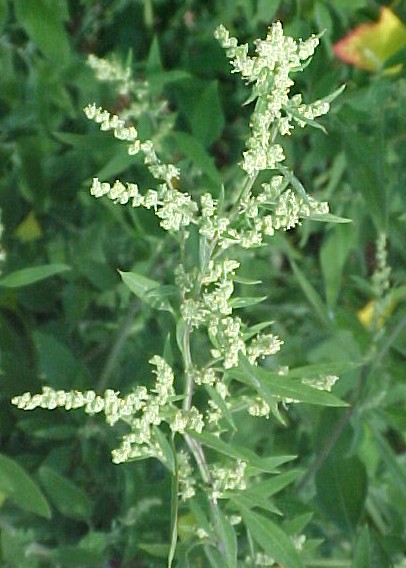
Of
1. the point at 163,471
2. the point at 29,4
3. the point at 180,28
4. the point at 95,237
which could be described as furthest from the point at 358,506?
the point at 180,28

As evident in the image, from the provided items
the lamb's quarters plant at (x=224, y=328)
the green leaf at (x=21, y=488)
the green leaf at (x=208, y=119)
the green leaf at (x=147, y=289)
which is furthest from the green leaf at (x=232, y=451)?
the green leaf at (x=208, y=119)

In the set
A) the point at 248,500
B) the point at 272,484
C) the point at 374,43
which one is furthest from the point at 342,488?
the point at 374,43

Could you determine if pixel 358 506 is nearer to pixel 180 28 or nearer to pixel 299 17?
pixel 299 17

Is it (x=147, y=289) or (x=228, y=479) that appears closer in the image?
(x=147, y=289)

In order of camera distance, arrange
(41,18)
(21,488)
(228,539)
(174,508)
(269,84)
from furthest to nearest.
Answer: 1. (41,18)
2. (21,488)
3. (228,539)
4. (174,508)
5. (269,84)

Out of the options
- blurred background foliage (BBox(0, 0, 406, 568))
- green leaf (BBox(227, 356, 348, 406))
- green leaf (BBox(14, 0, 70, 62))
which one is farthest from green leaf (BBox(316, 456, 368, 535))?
green leaf (BBox(14, 0, 70, 62))

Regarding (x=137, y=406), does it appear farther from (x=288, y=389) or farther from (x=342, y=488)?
(x=342, y=488)
